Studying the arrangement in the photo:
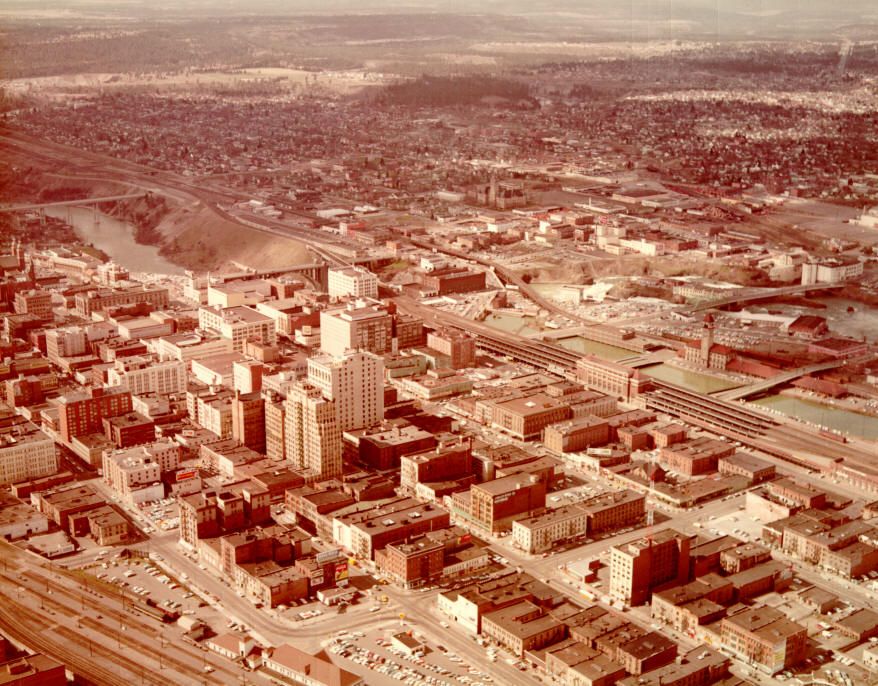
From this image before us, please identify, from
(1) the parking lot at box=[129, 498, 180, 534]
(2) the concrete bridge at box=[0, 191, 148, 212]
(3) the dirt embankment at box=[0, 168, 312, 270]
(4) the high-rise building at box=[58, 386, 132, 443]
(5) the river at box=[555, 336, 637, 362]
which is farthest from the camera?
(2) the concrete bridge at box=[0, 191, 148, 212]

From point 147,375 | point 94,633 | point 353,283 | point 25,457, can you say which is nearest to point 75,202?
point 353,283

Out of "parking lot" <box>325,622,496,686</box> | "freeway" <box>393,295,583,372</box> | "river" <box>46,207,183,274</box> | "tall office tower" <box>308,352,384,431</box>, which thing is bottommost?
"river" <box>46,207,183,274</box>

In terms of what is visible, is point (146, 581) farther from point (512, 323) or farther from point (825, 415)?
point (512, 323)

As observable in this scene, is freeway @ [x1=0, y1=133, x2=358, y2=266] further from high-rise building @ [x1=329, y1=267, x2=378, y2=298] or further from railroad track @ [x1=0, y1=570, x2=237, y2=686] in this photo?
railroad track @ [x1=0, y1=570, x2=237, y2=686]

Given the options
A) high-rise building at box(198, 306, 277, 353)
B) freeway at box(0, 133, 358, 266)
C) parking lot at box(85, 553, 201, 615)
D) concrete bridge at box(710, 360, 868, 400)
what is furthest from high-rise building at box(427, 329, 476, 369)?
parking lot at box(85, 553, 201, 615)

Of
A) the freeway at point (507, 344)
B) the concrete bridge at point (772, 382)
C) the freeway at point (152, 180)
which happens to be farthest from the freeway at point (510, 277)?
the concrete bridge at point (772, 382)

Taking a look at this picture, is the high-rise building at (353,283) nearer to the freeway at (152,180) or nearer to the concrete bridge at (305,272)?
the concrete bridge at (305,272)
